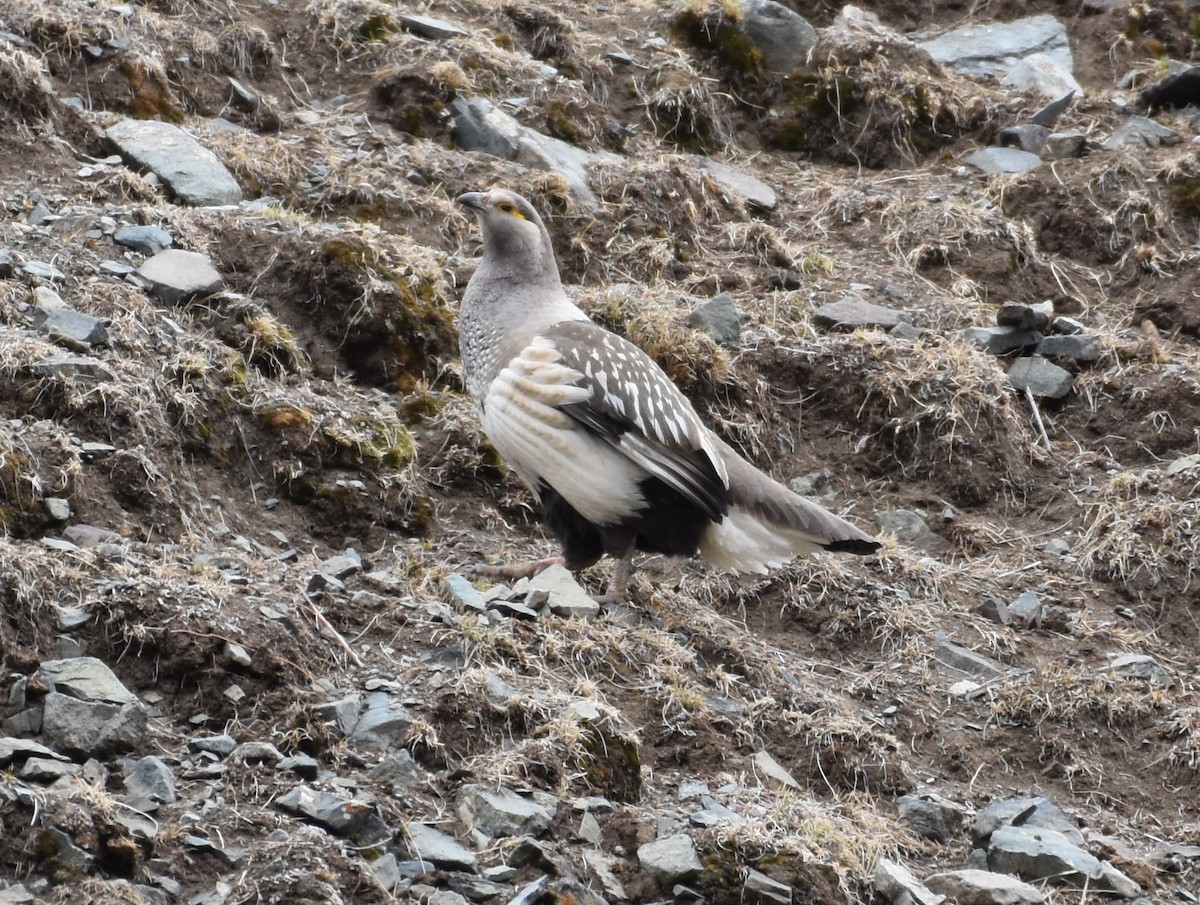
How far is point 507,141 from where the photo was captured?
9109 mm

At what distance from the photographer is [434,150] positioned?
29.1ft

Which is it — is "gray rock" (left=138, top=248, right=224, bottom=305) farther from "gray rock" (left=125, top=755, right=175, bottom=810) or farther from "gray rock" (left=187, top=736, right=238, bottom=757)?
"gray rock" (left=125, top=755, right=175, bottom=810)

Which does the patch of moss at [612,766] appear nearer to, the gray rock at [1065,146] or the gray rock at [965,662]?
the gray rock at [965,662]

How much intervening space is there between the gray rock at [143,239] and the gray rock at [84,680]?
2.87 m

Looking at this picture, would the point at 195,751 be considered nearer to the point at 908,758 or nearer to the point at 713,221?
the point at 908,758

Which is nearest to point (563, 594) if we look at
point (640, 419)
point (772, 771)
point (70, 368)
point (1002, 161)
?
point (640, 419)

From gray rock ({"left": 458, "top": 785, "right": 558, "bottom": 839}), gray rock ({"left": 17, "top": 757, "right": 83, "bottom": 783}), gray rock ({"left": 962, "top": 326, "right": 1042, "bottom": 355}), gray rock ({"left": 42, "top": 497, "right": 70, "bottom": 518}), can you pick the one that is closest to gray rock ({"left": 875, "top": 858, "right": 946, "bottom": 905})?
gray rock ({"left": 458, "top": 785, "right": 558, "bottom": 839})

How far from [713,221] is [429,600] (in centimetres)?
429

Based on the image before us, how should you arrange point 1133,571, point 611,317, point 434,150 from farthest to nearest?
1. point 434,150
2. point 611,317
3. point 1133,571

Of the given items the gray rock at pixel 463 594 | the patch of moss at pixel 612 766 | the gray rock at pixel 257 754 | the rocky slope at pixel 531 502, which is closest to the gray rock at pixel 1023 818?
the rocky slope at pixel 531 502

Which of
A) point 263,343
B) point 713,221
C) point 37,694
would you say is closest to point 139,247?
point 263,343

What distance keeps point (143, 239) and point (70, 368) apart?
1.23m

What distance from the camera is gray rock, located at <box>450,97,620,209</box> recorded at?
9.06 metres

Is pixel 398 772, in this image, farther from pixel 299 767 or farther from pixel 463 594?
pixel 463 594
